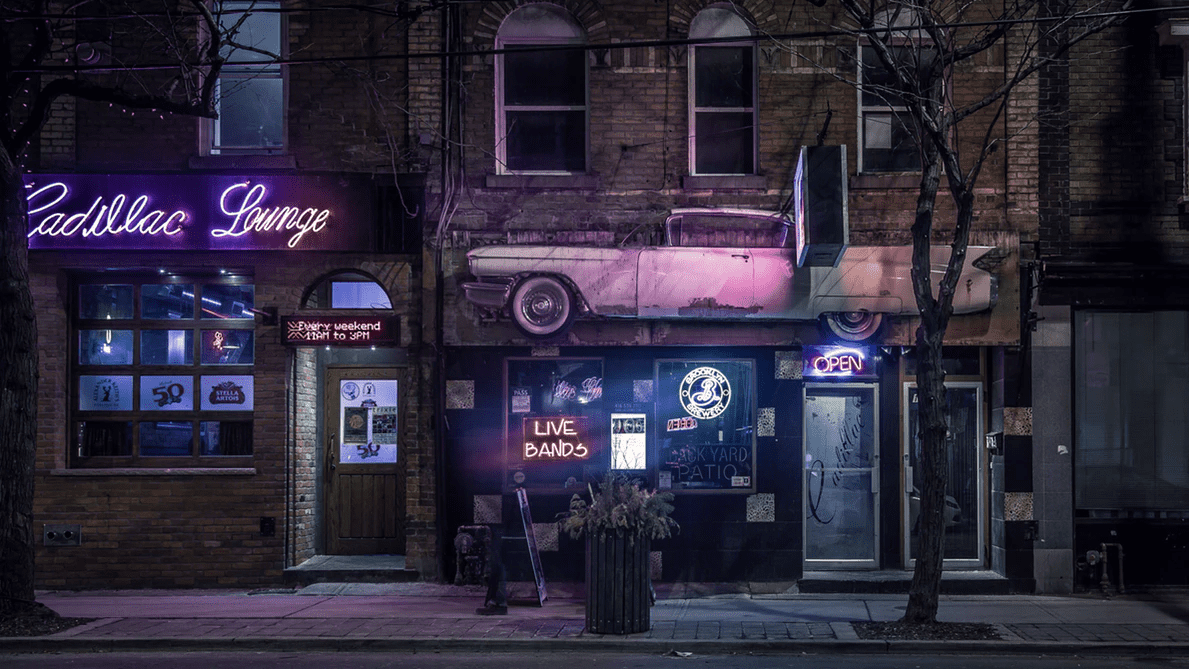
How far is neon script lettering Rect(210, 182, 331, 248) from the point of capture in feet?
42.1

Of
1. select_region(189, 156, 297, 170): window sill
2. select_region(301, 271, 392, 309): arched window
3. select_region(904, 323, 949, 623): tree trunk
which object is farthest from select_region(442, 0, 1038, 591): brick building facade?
select_region(904, 323, 949, 623): tree trunk

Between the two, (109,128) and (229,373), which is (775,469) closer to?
(229,373)

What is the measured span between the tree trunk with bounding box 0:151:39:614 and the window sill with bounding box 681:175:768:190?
24.2 feet

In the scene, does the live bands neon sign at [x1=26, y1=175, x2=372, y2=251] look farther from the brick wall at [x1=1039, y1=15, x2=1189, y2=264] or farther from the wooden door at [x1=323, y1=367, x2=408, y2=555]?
the brick wall at [x1=1039, y1=15, x2=1189, y2=264]

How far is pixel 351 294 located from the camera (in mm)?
13547

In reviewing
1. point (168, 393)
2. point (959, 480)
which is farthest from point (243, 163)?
point (959, 480)

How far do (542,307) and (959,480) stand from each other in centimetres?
558

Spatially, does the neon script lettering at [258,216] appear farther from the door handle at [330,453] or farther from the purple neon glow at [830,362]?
the purple neon glow at [830,362]

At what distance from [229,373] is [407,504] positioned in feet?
9.17

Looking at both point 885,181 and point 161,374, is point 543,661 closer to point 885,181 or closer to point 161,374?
point 161,374

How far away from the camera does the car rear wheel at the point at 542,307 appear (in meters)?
12.5

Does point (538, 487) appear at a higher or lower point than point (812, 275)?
lower

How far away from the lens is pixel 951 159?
10.2m

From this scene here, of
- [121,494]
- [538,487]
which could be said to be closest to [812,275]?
[538,487]
